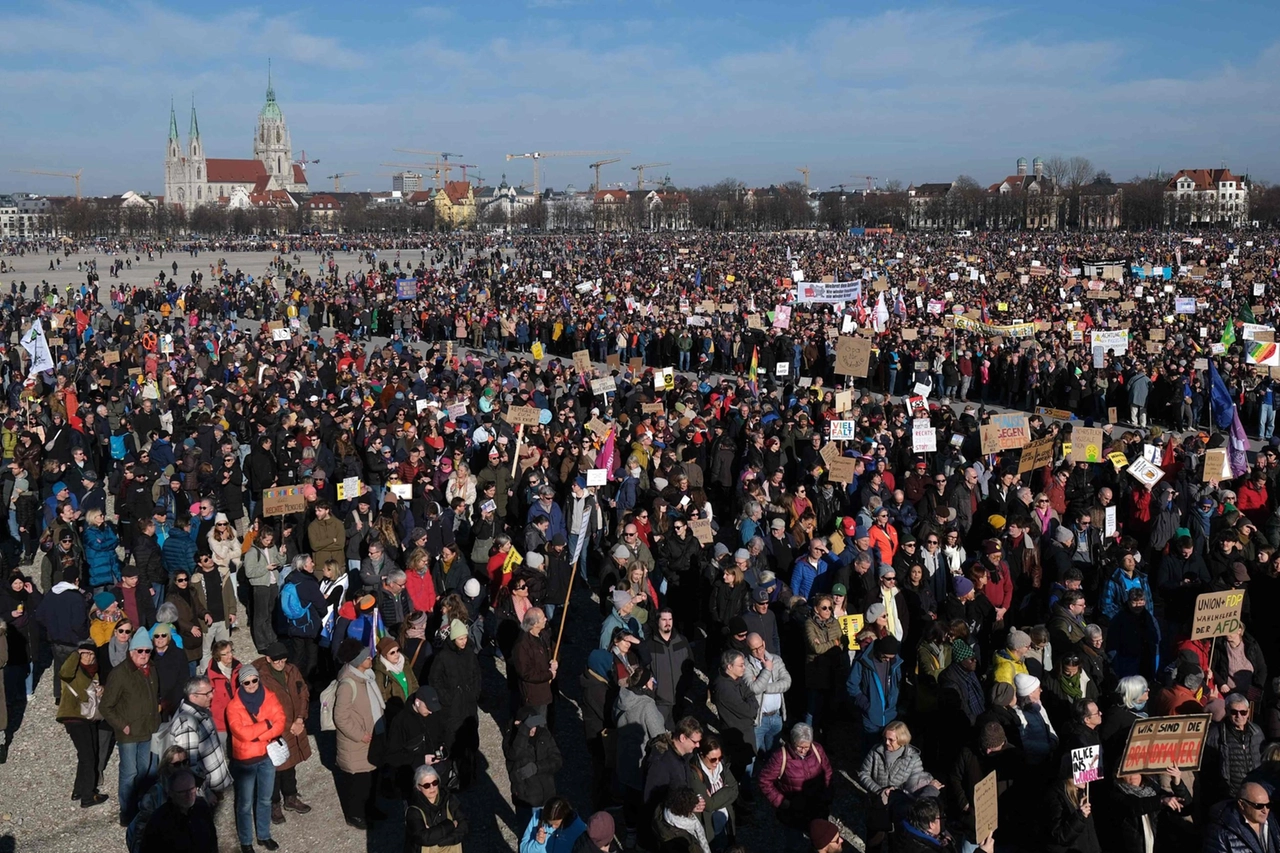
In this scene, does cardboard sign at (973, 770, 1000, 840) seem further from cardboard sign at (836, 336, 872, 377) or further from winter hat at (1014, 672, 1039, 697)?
cardboard sign at (836, 336, 872, 377)

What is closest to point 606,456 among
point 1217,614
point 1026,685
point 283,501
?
point 283,501

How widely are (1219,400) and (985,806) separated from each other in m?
13.6

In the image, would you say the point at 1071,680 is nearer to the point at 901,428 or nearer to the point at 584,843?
the point at 584,843

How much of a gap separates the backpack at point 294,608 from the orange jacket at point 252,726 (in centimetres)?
173

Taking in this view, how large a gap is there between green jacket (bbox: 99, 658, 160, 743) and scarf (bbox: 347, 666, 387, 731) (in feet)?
4.33

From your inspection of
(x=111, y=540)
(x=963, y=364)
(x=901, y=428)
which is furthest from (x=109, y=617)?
(x=963, y=364)

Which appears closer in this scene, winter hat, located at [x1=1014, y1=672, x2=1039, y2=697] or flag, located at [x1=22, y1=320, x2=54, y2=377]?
winter hat, located at [x1=1014, y1=672, x2=1039, y2=697]

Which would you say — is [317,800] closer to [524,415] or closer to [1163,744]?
[1163,744]

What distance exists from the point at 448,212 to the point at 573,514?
155969 mm

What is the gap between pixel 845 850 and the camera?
6.40 meters

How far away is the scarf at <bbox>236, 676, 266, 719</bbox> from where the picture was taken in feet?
19.9

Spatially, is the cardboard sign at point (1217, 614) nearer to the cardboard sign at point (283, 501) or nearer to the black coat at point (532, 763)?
the black coat at point (532, 763)

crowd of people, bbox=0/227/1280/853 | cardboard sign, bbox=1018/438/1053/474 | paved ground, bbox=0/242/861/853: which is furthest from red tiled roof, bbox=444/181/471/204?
paved ground, bbox=0/242/861/853

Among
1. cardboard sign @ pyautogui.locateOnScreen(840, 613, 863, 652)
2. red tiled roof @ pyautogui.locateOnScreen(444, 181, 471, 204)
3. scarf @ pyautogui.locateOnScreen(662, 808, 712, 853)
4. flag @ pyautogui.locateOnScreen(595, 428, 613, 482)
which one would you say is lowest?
scarf @ pyautogui.locateOnScreen(662, 808, 712, 853)
